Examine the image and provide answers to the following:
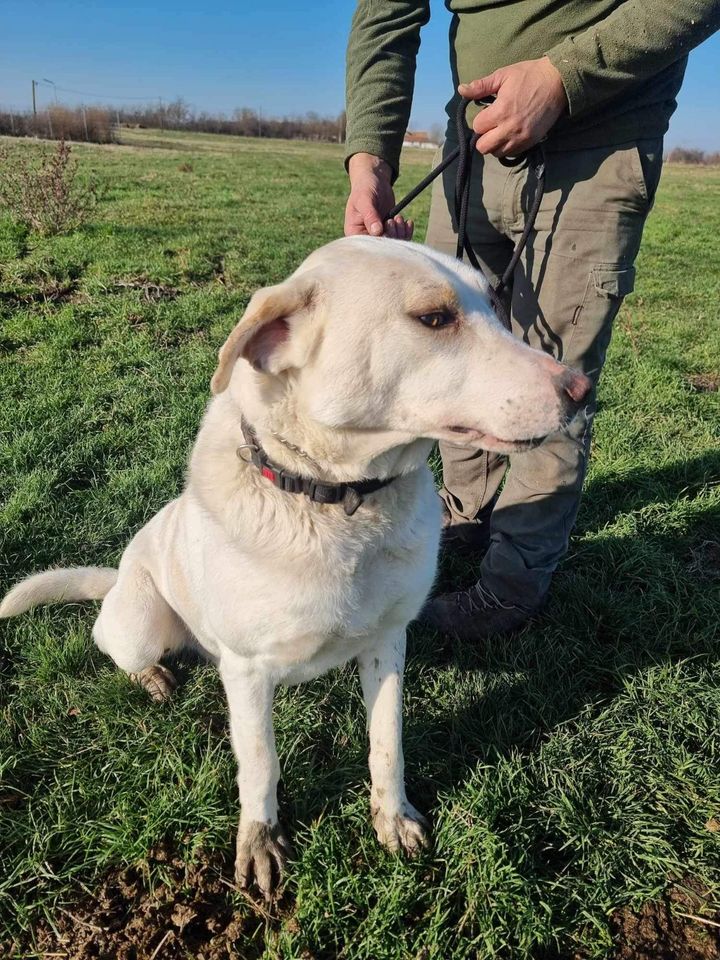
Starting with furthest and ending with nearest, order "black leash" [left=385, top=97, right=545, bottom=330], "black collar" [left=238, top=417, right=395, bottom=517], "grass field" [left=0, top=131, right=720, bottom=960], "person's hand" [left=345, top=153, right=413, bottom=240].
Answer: "person's hand" [left=345, top=153, right=413, bottom=240]
"black leash" [left=385, top=97, right=545, bottom=330]
"grass field" [left=0, top=131, right=720, bottom=960]
"black collar" [left=238, top=417, right=395, bottom=517]

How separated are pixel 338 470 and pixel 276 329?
406mm

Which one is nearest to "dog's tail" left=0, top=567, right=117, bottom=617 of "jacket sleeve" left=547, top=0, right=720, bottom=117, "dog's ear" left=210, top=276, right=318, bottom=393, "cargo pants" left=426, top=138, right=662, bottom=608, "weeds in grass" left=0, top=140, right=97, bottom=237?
"dog's ear" left=210, top=276, right=318, bottom=393

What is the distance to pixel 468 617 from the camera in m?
2.85

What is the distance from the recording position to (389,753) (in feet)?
6.79

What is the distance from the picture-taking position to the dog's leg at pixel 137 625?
2381mm

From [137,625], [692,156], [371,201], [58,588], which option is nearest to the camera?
[137,625]

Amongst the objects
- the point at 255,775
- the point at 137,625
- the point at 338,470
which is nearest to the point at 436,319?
the point at 338,470

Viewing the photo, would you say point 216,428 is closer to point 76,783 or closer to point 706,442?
point 76,783

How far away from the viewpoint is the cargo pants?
232 centimetres

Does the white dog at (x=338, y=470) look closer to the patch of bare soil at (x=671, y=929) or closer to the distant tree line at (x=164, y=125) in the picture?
the patch of bare soil at (x=671, y=929)

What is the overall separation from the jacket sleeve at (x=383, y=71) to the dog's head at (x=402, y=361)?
4.22 feet

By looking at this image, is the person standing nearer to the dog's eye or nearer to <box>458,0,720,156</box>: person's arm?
<box>458,0,720,156</box>: person's arm

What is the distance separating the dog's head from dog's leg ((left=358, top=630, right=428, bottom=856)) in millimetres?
782

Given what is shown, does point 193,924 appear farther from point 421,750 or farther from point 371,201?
point 371,201
